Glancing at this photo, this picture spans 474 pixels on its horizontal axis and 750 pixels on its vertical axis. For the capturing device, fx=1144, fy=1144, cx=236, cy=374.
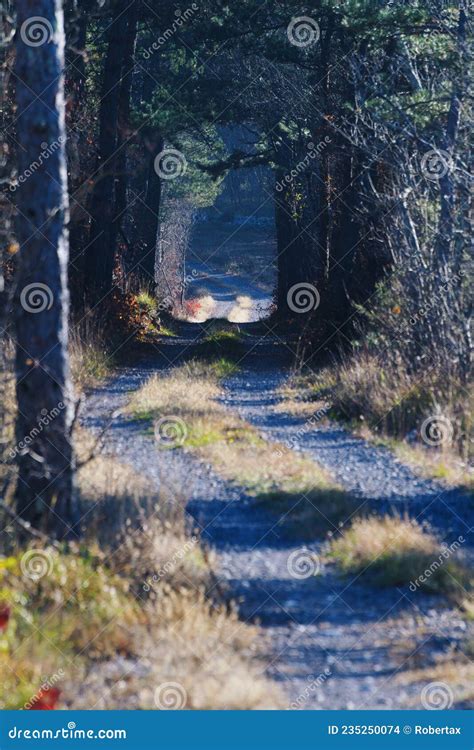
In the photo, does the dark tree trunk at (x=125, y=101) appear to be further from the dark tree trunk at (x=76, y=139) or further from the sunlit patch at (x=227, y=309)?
the sunlit patch at (x=227, y=309)

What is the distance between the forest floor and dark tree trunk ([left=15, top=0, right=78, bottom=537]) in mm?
1252

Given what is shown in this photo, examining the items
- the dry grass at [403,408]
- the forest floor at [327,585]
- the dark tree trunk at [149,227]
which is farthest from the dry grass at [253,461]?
the dark tree trunk at [149,227]

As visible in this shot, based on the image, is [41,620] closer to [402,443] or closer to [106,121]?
[402,443]

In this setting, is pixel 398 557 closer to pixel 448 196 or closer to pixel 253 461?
pixel 253 461

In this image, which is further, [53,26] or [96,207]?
[96,207]

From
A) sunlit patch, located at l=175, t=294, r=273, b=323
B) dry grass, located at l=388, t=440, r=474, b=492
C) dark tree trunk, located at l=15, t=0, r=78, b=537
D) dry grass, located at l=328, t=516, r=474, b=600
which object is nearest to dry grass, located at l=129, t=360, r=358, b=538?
dry grass, located at l=328, t=516, r=474, b=600

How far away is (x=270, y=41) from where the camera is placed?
2400 cm

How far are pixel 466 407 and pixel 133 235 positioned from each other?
80.2ft

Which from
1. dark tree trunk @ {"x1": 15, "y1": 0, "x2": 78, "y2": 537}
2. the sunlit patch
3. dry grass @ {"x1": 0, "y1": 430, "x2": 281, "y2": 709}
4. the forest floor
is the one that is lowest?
the sunlit patch

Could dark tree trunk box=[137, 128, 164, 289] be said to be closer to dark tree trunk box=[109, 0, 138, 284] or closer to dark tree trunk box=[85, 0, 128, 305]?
dark tree trunk box=[109, 0, 138, 284]

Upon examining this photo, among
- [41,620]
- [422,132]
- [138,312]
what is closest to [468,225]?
[422,132]

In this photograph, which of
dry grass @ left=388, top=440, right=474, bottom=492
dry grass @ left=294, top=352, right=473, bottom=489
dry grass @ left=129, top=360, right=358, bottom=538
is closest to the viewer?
dry grass @ left=129, top=360, right=358, bottom=538

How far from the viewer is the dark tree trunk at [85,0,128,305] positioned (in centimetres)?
2319

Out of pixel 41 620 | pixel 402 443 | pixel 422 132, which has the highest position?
pixel 422 132
